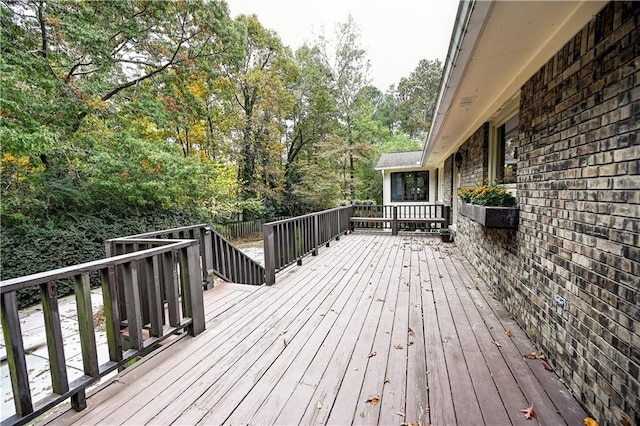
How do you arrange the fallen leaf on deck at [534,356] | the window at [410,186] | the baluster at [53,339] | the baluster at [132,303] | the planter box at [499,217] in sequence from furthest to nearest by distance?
1. the window at [410,186]
2. the planter box at [499,217]
3. the fallen leaf on deck at [534,356]
4. the baluster at [132,303]
5. the baluster at [53,339]

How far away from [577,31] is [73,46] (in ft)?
29.7

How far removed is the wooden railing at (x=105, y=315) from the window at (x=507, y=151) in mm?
3942

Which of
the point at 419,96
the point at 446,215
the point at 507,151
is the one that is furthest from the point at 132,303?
the point at 419,96

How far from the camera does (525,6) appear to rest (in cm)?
170

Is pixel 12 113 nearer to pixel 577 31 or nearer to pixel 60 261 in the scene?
pixel 60 261

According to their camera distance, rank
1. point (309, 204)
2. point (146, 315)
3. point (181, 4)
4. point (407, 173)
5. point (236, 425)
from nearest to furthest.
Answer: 1. point (236, 425)
2. point (146, 315)
3. point (181, 4)
4. point (407, 173)
5. point (309, 204)

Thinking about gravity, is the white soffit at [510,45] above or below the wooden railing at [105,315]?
above

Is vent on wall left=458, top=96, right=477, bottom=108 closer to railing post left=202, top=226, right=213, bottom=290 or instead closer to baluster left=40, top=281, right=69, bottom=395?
railing post left=202, top=226, right=213, bottom=290

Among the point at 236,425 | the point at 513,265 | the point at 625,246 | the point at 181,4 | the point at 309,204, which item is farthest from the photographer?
the point at 309,204

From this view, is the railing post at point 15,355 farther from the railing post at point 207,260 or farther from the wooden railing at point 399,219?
the wooden railing at point 399,219

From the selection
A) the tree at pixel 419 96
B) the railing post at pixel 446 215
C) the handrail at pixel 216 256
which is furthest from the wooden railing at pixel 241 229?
the tree at pixel 419 96

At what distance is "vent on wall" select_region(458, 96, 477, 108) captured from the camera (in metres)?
3.58

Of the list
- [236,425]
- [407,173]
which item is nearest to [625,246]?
[236,425]

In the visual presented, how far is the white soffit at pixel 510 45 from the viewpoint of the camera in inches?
68.3
